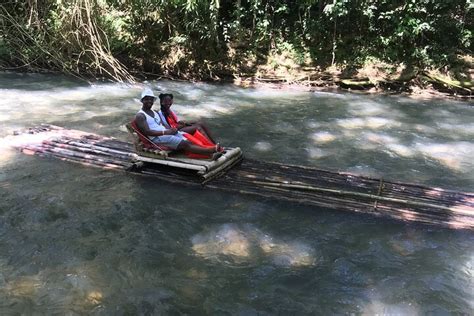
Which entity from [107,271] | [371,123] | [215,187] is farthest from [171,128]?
[371,123]

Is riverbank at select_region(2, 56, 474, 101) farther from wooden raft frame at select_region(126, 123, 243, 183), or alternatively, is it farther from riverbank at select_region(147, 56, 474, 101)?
wooden raft frame at select_region(126, 123, 243, 183)

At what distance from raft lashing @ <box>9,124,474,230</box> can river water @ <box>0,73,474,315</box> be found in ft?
0.53

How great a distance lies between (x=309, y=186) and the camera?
20.3ft

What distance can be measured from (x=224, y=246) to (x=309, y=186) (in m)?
1.62

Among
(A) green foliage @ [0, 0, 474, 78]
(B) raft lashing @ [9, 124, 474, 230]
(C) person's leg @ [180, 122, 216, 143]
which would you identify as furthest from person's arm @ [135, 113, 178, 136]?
(A) green foliage @ [0, 0, 474, 78]

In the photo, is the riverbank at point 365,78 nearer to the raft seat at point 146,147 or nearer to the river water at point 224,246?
the river water at point 224,246

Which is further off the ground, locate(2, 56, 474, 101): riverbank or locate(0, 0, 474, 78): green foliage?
locate(0, 0, 474, 78): green foliage

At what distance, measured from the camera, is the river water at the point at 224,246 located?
14.0ft

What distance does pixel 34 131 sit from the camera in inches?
339

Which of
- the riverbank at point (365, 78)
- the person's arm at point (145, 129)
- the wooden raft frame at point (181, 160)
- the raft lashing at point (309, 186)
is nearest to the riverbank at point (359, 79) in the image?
the riverbank at point (365, 78)

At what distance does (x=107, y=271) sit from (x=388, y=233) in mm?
3119

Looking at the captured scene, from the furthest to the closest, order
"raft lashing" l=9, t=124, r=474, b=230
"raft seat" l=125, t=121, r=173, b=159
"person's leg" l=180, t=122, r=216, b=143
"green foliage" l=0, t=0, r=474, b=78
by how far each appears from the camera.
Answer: "green foliage" l=0, t=0, r=474, b=78, "person's leg" l=180, t=122, r=216, b=143, "raft seat" l=125, t=121, r=173, b=159, "raft lashing" l=9, t=124, r=474, b=230

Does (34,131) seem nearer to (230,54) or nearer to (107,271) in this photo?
(107,271)

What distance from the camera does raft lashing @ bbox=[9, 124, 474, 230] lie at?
223 inches
